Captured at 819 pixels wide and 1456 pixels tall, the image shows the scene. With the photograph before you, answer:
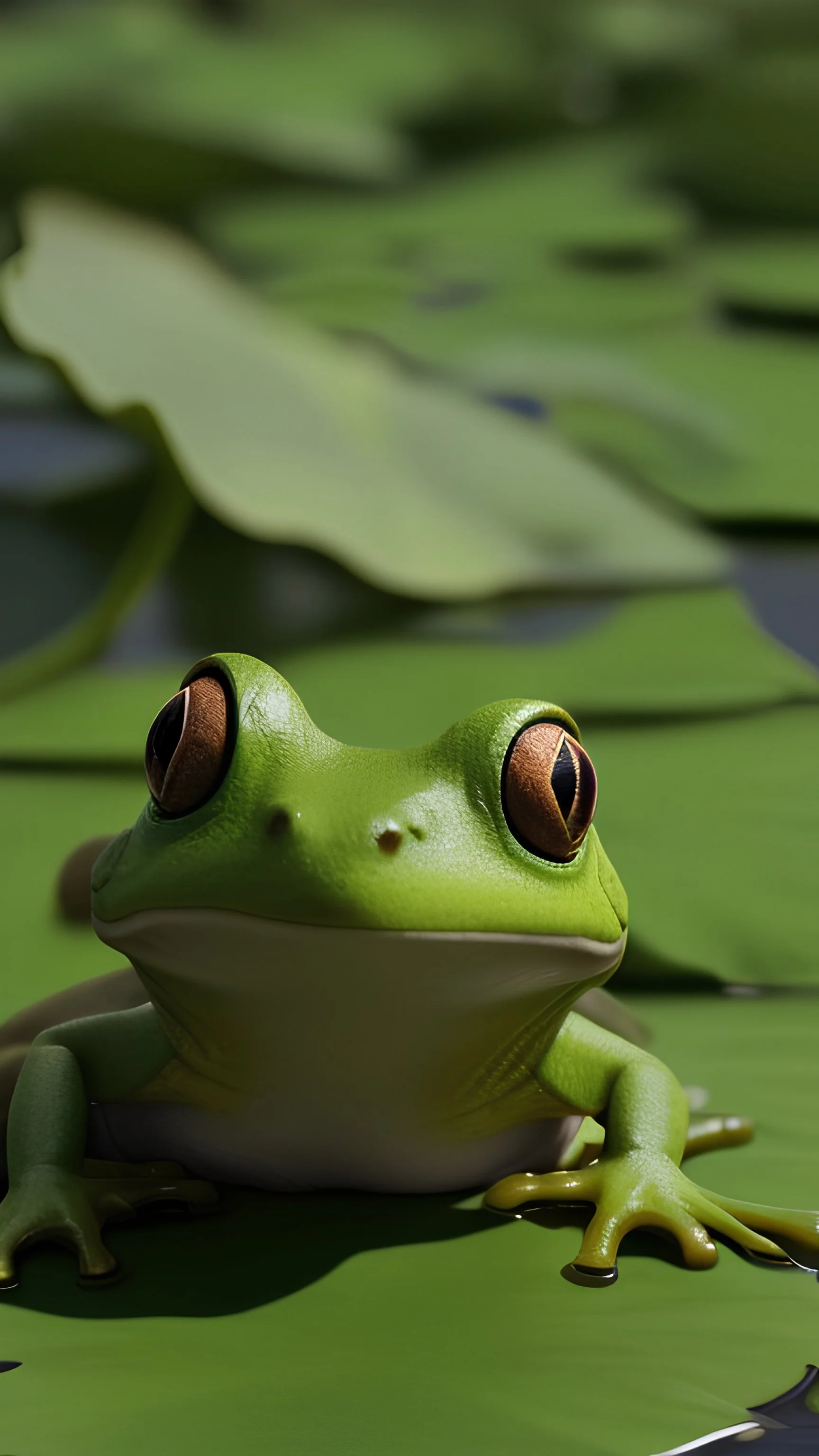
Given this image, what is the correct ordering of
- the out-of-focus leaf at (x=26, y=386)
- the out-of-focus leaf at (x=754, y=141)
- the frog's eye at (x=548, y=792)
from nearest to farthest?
the frog's eye at (x=548, y=792) → the out-of-focus leaf at (x=26, y=386) → the out-of-focus leaf at (x=754, y=141)

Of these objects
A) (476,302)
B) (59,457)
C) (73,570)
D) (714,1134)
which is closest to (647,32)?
(476,302)

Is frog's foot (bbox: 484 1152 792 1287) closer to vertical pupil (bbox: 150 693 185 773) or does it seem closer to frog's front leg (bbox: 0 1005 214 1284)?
frog's front leg (bbox: 0 1005 214 1284)

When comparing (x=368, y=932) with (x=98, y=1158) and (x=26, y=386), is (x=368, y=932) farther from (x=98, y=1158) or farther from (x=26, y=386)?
(x=26, y=386)

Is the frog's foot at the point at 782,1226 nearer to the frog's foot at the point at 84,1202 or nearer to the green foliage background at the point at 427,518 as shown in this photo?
the green foliage background at the point at 427,518

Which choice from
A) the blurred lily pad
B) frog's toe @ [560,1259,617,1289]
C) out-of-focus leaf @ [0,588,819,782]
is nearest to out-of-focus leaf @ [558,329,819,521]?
the blurred lily pad

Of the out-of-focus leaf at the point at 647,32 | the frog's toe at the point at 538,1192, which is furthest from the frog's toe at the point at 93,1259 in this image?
the out-of-focus leaf at the point at 647,32

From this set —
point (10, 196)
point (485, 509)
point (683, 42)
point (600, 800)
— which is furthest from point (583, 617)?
point (683, 42)

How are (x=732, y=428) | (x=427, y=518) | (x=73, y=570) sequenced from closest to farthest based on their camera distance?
(x=427, y=518) < (x=73, y=570) < (x=732, y=428)
